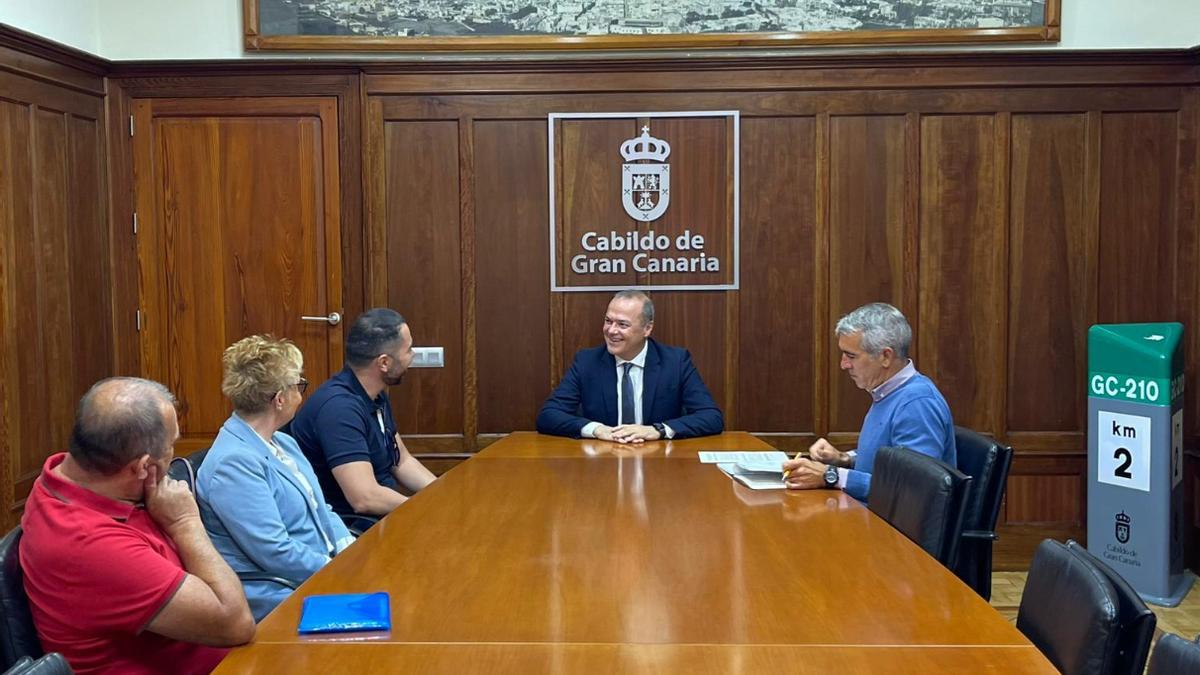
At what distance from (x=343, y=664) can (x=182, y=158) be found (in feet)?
13.8

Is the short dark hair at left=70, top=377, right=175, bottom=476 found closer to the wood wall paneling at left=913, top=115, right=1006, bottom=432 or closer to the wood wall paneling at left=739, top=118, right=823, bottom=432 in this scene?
the wood wall paneling at left=739, top=118, right=823, bottom=432

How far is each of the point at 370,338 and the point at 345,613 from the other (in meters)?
1.86

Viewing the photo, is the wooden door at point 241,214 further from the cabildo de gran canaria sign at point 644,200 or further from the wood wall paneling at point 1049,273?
the wood wall paneling at point 1049,273

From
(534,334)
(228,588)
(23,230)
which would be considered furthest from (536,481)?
(23,230)

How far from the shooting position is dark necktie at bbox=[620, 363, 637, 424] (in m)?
4.93

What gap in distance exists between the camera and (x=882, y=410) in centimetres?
370

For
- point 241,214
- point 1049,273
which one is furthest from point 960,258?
point 241,214

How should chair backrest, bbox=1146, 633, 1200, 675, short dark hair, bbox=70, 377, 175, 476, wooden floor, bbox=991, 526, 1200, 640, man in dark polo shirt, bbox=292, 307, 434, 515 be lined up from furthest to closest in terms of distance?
wooden floor, bbox=991, 526, 1200, 640 < man in dark polo shirt, bbox=292, 307, 434, 515 < short dark hair, bbox=70, 377, 175, 476 < chair backrest, bbox=1146, 633, 1200, 675

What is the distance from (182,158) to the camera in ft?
18.2

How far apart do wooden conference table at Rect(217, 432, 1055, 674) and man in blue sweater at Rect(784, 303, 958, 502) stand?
0.14 meters

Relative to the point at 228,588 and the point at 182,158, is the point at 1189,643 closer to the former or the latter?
the point at 228,588

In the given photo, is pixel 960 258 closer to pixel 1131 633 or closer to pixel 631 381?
pixel 631 381

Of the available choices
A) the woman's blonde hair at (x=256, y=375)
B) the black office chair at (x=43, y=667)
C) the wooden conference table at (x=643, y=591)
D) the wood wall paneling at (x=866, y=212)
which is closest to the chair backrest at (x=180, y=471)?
the woman's blonde hair at (x=256, y=375)

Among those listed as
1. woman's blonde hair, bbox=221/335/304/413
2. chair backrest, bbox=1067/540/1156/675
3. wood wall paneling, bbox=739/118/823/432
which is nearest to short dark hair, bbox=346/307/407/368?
woman's blonde hair, bbox=221/335/304/413
